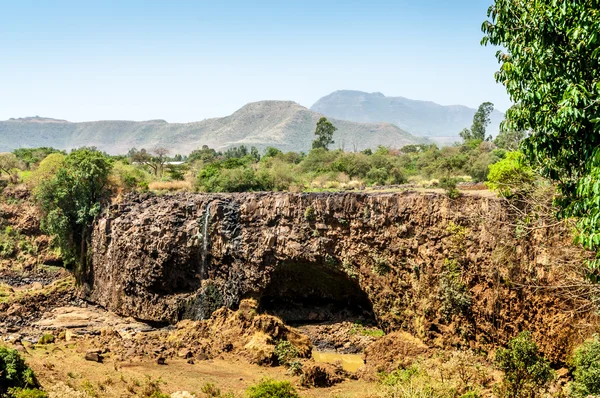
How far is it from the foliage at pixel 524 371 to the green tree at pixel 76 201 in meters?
32.3

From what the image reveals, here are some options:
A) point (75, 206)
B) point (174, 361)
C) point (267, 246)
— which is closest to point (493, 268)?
point (267, 246)

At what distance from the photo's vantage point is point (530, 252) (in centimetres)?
2206

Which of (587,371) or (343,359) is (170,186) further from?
(587,371)

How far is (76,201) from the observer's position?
39031 mm

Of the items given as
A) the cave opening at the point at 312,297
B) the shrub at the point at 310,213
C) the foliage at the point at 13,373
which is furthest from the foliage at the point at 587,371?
the foliage at the point at 13,373

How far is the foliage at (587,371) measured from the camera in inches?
640

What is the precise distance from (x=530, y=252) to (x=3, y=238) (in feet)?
161

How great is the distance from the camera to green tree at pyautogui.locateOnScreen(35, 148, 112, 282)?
38562 millimetres

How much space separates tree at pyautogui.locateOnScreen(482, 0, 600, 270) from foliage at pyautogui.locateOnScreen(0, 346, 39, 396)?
20.0 meters

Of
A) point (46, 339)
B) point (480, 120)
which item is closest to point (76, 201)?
point (46, 339)

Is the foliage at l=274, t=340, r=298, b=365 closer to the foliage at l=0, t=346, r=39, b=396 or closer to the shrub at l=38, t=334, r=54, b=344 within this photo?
the foliage at l=0, t=346, r=39, b=396

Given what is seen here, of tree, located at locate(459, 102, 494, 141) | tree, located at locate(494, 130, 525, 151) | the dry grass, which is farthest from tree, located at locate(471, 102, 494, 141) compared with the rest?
the dry grass

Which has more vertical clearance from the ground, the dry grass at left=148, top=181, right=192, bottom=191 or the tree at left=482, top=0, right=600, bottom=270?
the tree at left=482, top=0, right=600, bottom=270

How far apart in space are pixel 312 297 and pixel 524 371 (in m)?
17.5
